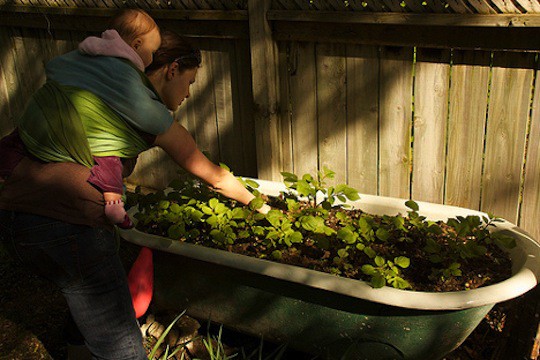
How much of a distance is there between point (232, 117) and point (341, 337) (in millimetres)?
1798

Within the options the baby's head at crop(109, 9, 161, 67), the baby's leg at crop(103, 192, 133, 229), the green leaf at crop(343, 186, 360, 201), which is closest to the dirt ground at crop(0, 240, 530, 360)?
the green leaf at crop(343, 186, 360, 201)

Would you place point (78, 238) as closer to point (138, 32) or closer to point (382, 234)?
point (138, 32)

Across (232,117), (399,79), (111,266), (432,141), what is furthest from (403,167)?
(111,266)

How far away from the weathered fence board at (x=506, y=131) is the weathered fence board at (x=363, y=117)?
0.58 metres

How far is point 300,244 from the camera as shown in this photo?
2.68 meters

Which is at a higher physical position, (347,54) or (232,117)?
(347,54)

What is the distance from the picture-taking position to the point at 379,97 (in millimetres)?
3154

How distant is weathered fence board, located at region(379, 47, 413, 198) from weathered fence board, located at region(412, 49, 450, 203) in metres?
0.04

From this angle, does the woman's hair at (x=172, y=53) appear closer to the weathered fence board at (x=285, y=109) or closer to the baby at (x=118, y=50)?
the baby at (x=118, y=50)

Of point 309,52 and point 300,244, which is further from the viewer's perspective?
point 309,52

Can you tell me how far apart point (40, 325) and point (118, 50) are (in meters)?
1.86

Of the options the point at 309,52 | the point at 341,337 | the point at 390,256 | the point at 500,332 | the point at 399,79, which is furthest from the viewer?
the point at 309,52

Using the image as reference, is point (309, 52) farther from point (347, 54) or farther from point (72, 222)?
point (72, 222)

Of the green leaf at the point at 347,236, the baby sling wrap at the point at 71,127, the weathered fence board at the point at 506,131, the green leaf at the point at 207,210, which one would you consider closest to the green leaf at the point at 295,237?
the green leaf at the point at 347,236
